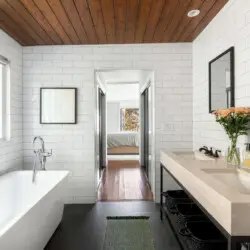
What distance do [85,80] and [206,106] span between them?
70.3 inches

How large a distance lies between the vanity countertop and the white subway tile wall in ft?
5.05

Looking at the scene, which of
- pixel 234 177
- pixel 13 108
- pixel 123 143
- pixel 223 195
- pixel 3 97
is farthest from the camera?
pixel 123 143

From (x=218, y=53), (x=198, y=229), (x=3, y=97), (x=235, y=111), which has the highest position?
(x=218, y=53)

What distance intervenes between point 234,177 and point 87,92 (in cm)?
251

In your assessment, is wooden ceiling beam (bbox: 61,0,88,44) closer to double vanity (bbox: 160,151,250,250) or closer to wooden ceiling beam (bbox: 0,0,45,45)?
wooden ceiling beam (bbox: 0,0,45,45)

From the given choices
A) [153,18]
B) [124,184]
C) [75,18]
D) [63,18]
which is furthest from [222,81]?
[124,184]

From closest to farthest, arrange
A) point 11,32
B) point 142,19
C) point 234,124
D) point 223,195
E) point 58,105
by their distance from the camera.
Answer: point 223,195 < point 234,124 < point 142,19 < point 11,32 < point 58,105

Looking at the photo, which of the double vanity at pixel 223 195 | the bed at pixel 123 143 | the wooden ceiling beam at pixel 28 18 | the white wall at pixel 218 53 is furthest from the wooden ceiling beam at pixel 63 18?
the bed at pixel 123 143

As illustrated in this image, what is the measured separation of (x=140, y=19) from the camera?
2.74m

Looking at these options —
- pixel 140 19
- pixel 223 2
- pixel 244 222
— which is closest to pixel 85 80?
pixel 140 19

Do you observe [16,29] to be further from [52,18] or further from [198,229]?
[198,229]

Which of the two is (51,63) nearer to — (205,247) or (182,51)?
(182,51)

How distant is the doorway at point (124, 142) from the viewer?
14.5 ft

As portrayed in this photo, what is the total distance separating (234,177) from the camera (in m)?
1.73
